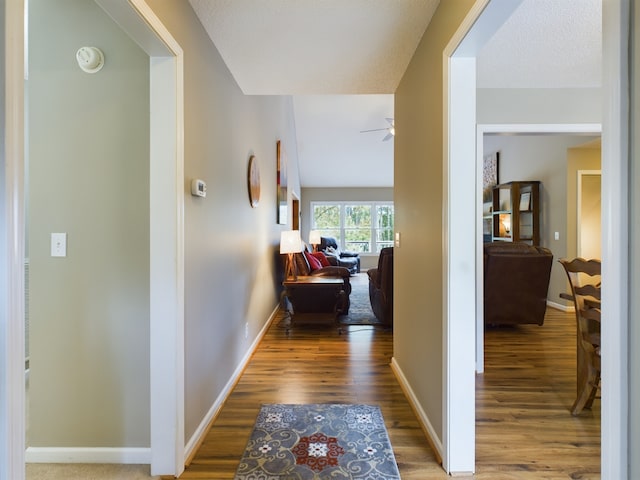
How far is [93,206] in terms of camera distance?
1646mm

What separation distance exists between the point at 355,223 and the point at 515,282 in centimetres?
644

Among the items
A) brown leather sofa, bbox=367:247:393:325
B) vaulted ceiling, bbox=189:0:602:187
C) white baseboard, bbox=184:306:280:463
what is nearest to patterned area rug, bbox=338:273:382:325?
brown leather sofa, bbox=367:247:393:325

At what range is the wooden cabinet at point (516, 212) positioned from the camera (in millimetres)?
5305

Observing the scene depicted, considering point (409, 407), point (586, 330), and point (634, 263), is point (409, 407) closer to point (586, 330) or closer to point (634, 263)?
point (586, 330)

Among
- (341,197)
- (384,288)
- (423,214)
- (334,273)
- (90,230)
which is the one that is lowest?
(384,288)

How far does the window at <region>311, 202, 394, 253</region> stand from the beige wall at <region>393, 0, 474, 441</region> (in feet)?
23.7

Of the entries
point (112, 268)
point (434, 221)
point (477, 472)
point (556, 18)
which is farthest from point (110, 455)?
point (556, 18)

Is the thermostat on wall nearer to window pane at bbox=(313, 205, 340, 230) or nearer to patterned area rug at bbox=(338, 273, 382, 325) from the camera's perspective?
patterned area rug at bbox=(338, 273, 382, 325)

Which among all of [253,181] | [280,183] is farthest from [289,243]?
[280,183]

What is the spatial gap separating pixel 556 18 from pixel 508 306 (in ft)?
9.24

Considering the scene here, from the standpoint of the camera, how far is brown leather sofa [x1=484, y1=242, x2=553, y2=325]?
3.57 meters

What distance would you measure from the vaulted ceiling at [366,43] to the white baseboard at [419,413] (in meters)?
2.17

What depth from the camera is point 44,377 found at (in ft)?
5.47

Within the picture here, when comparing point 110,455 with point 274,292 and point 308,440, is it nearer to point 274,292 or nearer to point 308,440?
point 308,440
